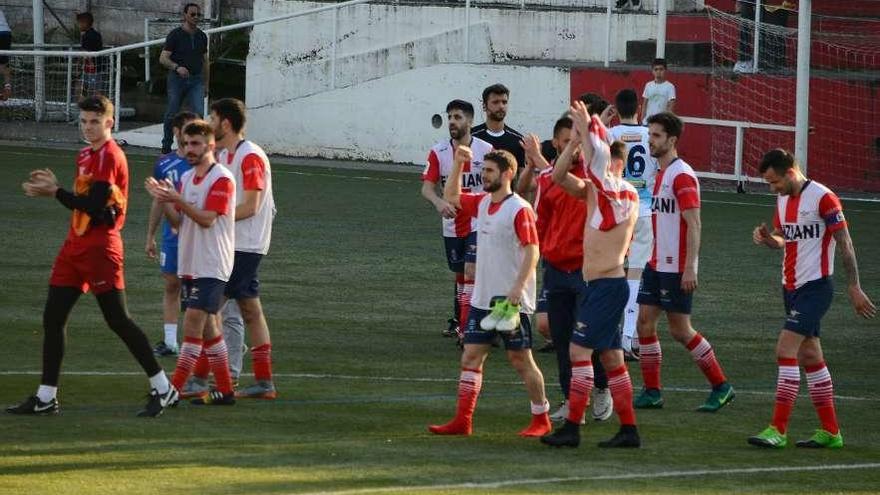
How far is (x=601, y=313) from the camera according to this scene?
9.98m

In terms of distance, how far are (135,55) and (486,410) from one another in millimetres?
24285

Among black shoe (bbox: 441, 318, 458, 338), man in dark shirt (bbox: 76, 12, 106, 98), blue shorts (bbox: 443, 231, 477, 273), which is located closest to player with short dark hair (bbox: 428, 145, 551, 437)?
blue shorts (bbox: 443, 231, 477, 273)

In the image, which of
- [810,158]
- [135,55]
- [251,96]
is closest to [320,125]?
[251,96]

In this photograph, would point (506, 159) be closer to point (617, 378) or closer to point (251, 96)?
point (617, 378)

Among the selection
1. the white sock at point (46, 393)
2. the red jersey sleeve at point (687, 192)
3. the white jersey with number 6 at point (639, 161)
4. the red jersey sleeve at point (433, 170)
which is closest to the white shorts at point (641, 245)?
the white jersey with number 6 at point (639, 161)

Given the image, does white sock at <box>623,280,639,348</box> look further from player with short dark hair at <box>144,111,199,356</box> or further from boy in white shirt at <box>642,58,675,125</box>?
boy in white shirt at <box>642,58,675,125</box>

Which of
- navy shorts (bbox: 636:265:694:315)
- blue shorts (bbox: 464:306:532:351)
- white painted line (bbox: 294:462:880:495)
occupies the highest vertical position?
navy shorts (bbox: 636:265:694:315)

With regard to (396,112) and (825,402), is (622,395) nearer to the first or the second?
(825,402)

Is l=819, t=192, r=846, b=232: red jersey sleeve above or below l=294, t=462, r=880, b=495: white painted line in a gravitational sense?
above

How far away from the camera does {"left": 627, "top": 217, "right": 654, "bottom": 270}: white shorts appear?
13.5 m

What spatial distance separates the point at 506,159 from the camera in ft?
33.7

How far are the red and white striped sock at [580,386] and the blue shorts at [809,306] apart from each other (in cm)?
123

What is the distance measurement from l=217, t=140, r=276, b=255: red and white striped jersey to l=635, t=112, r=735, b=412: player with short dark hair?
253cm

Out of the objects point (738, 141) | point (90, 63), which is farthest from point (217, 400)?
point (90, 63)
